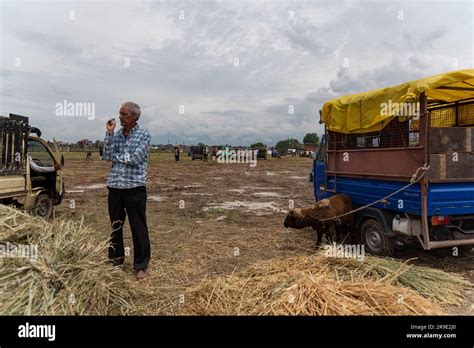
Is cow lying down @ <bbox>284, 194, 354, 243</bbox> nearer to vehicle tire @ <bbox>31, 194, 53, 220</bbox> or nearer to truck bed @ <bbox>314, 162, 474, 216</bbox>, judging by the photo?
truck bed @ <bbox>314, 162, 474, 216</bbox>

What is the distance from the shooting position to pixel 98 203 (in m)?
12.1

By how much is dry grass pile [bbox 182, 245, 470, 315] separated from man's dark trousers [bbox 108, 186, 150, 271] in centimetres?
103

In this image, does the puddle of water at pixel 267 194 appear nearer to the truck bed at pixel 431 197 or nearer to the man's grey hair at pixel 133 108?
the truck bed at pixel 431 197

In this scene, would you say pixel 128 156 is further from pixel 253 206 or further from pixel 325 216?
pixel 253 206

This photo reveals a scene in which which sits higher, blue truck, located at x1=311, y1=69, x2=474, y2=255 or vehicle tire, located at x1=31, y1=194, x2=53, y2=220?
blue truck, located at x1=311, y1=69, x2=474, y2=255

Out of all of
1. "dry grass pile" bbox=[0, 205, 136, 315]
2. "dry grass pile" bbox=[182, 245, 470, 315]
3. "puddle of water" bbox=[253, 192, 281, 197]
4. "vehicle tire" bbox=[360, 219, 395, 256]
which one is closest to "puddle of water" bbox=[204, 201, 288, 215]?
"puddle of water" bbox=[253, 192, 281, 197]

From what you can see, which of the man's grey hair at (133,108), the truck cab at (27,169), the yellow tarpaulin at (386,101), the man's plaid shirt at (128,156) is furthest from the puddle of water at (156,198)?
the man's grey hair at (133,108)

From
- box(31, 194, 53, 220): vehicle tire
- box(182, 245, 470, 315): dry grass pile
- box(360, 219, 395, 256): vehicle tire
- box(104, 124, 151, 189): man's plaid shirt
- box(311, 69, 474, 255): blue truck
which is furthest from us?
box(31, 194, 53, 220): vehicle tire

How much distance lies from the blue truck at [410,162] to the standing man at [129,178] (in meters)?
3.51

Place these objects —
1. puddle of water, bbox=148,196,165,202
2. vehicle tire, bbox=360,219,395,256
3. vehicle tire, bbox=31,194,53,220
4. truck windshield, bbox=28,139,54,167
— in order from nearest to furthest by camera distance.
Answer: vehicle tire, bbox=360,219,395,256 → vehicle tire, bbox=31,194,53,220 → truck windshield, bbox=28,139,54,167 → puddle of water, bbox=148,196,165,202

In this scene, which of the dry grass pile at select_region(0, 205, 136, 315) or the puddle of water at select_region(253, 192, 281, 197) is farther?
the puddle of water at select_region(253, 192, 281, 197)

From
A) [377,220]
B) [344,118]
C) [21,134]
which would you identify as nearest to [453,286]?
[377,220]

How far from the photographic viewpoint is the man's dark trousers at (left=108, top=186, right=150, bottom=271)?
4.61 m

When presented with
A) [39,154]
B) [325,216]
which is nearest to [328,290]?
[325,216]
